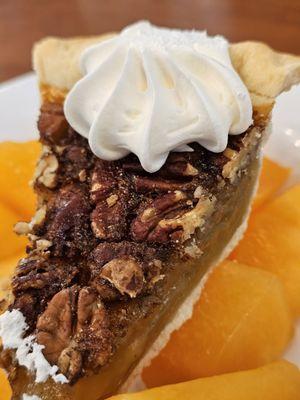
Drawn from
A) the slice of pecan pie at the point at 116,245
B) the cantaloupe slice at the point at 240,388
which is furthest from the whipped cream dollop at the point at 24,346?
the cantaloupe slice at the point at 240,388

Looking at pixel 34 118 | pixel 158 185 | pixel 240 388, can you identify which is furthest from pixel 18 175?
pixel 240 388

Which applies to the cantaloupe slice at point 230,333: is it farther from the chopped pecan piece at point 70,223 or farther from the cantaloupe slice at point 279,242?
the chopped pecan piece at point 70,223

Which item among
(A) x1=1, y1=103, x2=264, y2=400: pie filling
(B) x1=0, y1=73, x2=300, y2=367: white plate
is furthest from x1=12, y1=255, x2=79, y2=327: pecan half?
(B) x1=0, y1=73, x2=300, y2=367: white plate

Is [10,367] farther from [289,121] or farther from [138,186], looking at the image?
[289,121]

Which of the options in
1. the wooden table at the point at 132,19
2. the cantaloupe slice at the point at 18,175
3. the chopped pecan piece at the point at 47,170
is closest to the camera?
the chopped pecan piece at the point at 47,170

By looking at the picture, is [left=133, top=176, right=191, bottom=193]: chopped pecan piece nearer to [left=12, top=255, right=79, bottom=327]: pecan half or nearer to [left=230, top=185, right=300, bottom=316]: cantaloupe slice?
[left=12, top=255, right=79, bottom=327]: pecan half

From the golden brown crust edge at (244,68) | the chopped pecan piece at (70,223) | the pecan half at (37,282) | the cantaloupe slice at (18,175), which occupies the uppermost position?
the golden brown crust edge at (244,68)

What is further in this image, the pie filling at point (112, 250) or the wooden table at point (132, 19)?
the wooden table at point (132, 19)

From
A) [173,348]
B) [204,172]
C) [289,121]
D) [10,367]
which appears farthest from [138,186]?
[289,121]
